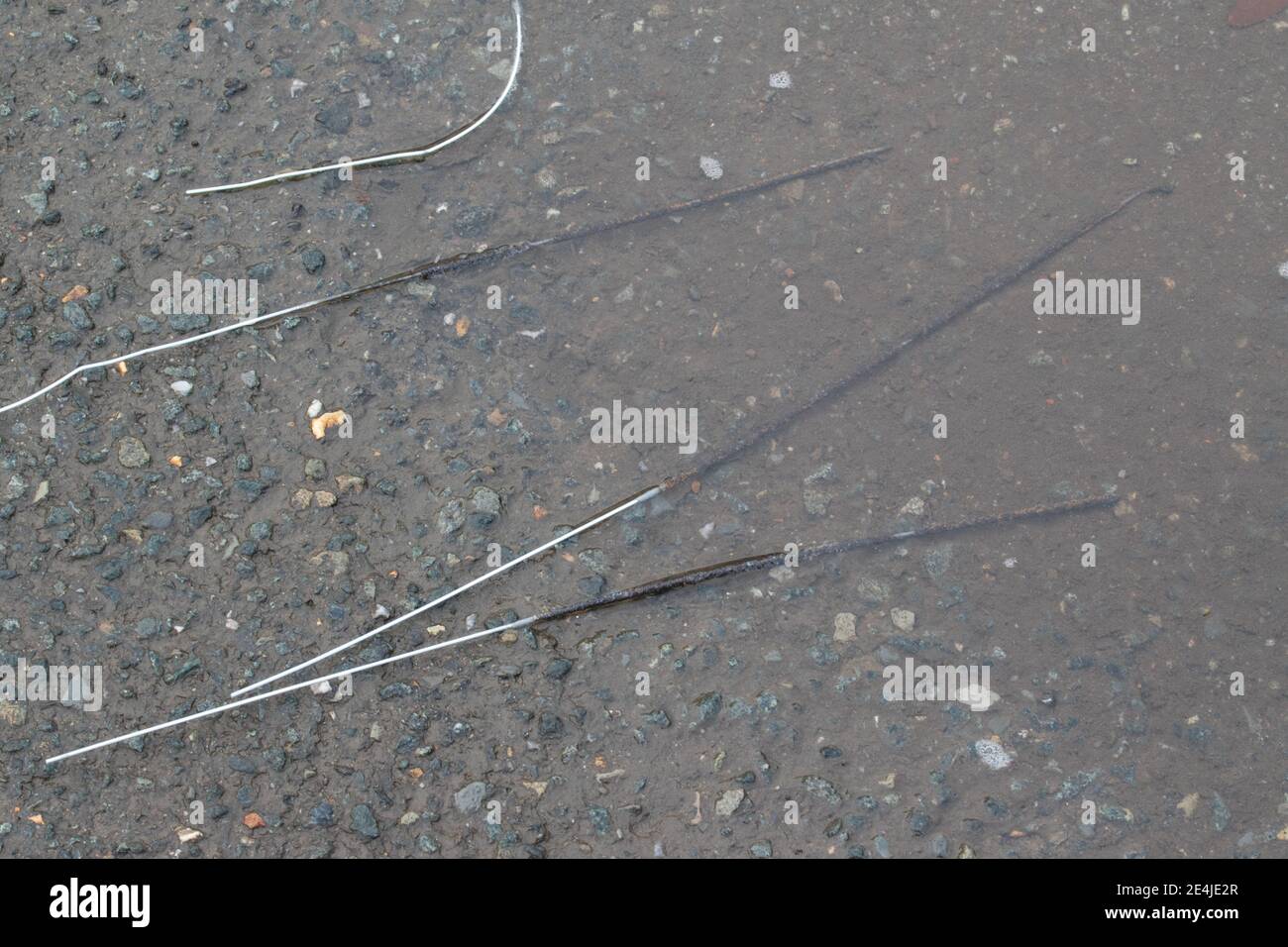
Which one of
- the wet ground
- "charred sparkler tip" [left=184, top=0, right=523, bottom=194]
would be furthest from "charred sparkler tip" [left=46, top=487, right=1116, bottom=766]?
"charred sparkler tip" [left=184, top=0, right=523, bottom=194]

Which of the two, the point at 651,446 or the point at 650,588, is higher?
the point at 651,446

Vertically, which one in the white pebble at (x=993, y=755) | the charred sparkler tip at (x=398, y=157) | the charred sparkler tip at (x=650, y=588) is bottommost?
the white pebble at (x=993, y=755)

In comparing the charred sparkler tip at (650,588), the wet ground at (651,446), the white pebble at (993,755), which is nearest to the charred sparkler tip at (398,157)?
the wet ground at (651,446)

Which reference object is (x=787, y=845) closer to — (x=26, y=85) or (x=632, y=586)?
(x=632, y=586)

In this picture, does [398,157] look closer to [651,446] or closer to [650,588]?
[651,446]

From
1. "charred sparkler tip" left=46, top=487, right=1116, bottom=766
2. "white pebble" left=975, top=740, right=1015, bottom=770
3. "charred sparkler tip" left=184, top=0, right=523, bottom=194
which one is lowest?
"white pebble" left=975, top=740, right=1015, bottom=770

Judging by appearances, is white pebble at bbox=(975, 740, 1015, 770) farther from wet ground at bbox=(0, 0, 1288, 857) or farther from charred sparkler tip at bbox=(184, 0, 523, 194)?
charred sparkler tip at bbox=(184, 0, 523, 194)

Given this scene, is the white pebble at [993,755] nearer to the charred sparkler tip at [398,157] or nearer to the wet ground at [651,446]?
the wet ground at [651,446]

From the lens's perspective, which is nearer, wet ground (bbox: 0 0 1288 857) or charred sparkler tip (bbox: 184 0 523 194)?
wet ground (bbox: 0 0 1288 857)

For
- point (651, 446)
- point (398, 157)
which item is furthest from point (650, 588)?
point (398, 157)
